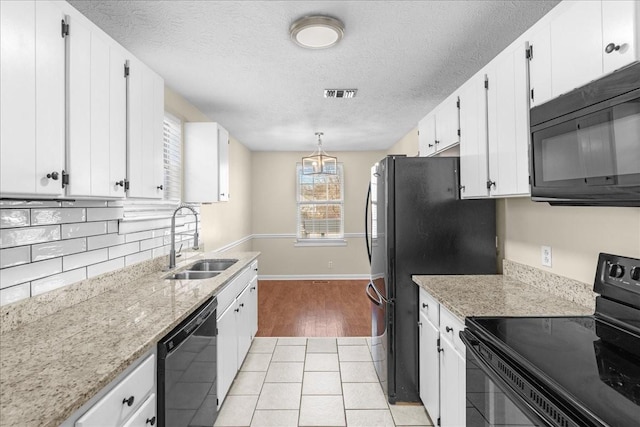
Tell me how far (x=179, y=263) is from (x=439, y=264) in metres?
2.11

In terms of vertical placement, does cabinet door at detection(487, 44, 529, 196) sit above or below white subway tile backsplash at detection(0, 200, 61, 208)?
above

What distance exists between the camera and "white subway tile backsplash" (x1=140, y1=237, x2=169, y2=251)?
2.49 meters

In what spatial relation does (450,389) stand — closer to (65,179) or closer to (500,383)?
(500,383)

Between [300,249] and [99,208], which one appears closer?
[99,208]

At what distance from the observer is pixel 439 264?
7.74 ft

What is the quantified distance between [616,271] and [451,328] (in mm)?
735

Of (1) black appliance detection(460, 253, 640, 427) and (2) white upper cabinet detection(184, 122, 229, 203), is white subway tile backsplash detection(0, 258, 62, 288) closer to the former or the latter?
(2) white upper cabinet detection(184, 122, 229, 203)

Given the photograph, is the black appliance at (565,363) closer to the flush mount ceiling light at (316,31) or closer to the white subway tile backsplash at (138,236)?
the flush mount ceiling light at (316,31)

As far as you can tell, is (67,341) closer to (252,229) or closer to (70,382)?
(70,382)

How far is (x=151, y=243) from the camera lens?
2.60m

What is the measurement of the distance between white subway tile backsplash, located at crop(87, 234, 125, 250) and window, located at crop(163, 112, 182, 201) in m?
0.79

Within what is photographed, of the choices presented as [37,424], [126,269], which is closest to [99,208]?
[126,269]

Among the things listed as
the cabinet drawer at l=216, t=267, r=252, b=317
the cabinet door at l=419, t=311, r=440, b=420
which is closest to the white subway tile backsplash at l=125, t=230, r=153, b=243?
the cabinet drawer at l=216, t=267, r=252, b=317

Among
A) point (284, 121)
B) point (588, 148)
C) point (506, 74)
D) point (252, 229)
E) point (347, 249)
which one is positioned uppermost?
point (284, 121)
